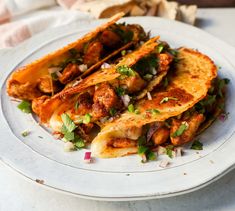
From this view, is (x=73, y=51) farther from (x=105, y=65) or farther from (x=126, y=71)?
(x=126, y=71)

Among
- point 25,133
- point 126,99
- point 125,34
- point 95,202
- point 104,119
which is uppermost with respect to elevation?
point 125,34

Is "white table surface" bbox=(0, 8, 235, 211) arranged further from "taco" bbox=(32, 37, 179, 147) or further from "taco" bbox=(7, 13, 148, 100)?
"taco" bbox=(7, 13, 148, 100)

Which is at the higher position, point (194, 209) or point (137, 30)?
point (137, 30)

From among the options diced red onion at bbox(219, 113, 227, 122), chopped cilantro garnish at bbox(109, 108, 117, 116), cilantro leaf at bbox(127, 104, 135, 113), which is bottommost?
diced red onion at bbox(219, 113, 227, 122)

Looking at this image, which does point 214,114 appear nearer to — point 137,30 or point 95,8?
point 137,30

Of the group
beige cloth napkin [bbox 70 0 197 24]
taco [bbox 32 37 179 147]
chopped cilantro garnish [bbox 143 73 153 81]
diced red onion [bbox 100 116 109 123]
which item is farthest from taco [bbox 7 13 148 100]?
beige cloth napkin [bbox 70 0 197 24]

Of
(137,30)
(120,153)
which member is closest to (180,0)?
(137,30)

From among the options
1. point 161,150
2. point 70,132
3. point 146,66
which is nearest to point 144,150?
point 161,150
